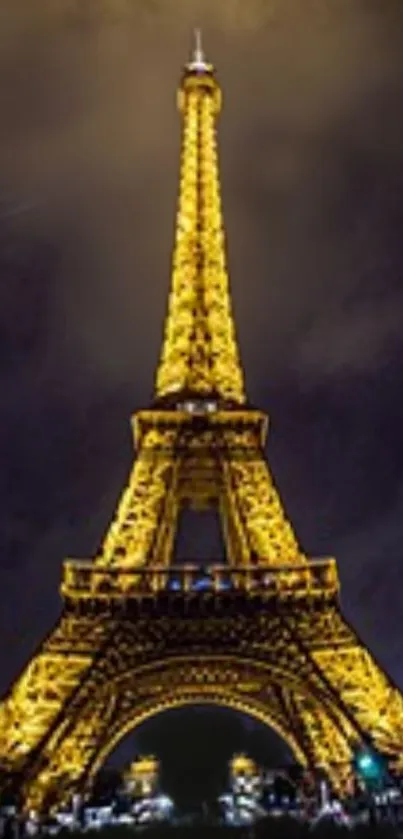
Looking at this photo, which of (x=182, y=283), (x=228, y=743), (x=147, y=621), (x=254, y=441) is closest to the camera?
(x=147, y=621)

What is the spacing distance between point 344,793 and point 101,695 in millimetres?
5538

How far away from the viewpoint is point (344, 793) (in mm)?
21906

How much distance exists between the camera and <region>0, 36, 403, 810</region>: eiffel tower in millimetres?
21281

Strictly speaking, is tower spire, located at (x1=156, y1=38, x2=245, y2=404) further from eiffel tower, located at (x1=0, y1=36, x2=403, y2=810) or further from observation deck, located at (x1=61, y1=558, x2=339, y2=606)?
observation deck, located at (x1=61, y1=558, x2=339, y2=606)

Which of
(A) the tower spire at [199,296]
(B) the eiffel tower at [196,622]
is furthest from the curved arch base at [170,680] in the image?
(A) the tower spire at [199,296]

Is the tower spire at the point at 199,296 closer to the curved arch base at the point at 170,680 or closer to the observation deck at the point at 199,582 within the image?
the observation deck at the point at 199,582

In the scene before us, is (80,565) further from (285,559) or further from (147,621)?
(285,559)

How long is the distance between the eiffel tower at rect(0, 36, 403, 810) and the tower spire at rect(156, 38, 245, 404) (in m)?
0.06

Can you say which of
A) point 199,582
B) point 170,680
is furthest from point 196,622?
point 170,680

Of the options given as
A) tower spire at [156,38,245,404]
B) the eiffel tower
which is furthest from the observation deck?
tower spire at [156,38,245,404]

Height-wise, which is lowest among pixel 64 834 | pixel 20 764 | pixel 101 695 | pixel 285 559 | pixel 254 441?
pixel 64 834

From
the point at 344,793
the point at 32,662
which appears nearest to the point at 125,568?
the point at 32,662

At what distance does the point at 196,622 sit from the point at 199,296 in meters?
10.2

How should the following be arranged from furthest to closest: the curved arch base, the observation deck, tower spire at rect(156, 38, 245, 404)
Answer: tower spire at rect(156, 38, 245, 404), the observation deck, the curved arch base
